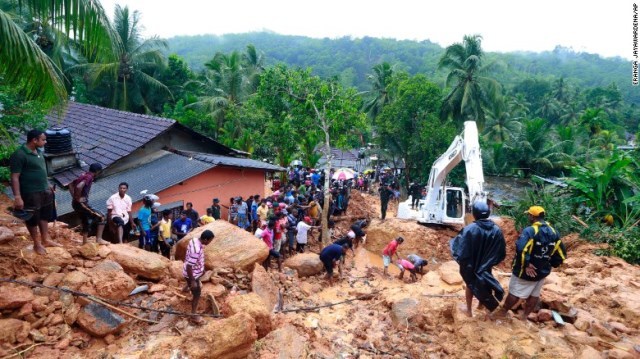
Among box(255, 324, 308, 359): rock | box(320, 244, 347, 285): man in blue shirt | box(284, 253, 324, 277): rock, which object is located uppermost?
box(255, 324, 308, 359): rock

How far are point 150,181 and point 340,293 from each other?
6129 millimetres

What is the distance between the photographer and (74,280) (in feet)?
17.3

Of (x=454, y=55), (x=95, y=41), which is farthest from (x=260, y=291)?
(x=454, y=55)

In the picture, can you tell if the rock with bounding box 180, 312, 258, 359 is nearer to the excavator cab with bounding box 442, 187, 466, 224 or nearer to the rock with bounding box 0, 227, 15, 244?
the rock with bounding box 0, 227, 15, 244

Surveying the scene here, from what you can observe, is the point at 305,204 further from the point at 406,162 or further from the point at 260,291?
the point at 406,162

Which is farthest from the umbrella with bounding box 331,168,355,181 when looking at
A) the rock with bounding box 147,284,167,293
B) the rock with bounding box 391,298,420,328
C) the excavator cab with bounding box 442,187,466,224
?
the rock with bounding box 147,284,167,293

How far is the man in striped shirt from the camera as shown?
5395 mm

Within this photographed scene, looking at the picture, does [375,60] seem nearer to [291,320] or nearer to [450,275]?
[450,275]

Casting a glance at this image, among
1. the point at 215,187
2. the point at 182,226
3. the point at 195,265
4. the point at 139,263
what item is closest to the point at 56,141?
the point at 215,187

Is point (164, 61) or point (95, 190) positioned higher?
point (164, 61)

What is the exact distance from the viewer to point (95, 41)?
5.00m

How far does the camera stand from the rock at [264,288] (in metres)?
6.32

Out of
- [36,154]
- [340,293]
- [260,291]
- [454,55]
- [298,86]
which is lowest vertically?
[340,293]

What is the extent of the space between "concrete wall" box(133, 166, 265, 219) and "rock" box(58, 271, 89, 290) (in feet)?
15.7
